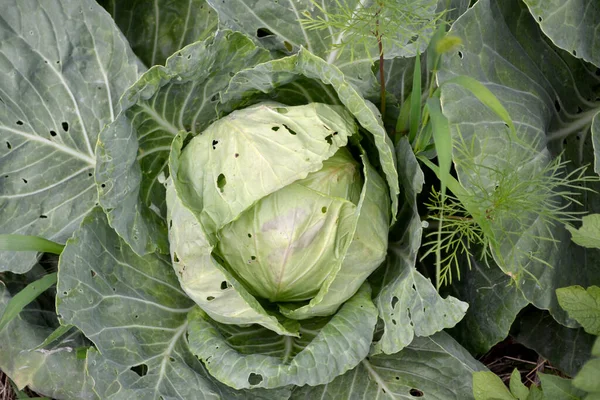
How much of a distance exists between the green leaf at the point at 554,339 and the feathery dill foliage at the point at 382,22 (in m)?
1.16

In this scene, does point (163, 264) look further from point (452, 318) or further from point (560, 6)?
point (560, 6)

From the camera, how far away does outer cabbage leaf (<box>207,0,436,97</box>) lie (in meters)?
2.06

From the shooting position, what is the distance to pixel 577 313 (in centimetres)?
179

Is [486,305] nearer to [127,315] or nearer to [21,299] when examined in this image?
[127,315]

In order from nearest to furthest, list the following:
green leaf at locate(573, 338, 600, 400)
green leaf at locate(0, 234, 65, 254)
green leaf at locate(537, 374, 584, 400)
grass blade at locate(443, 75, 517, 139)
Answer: green leaf at locate(573, 338, 600, 400) < grass blade at locate(443, 75, 517, 139) < green leaf at locate(537, 374, 584, 400) < green leaf at locate(0, 234, 65, 254)

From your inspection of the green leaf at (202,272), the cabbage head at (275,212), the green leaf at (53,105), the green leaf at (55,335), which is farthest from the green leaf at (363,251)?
the green leaf at (53,105)

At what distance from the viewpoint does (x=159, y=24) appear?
2391mm

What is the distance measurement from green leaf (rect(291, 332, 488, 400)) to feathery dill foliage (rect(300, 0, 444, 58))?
97cm

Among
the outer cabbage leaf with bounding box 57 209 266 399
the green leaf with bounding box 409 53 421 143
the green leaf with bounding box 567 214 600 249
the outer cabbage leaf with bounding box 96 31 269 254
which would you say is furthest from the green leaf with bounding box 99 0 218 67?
the green leaf with bounding box 567 214 600 249

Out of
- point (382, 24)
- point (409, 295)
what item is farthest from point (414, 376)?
point (382, 24)

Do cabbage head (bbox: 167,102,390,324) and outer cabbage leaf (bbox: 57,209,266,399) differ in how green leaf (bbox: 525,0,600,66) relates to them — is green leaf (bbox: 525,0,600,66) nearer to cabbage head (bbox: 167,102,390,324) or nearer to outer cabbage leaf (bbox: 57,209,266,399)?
cabbage head (bbox: 167,102,390,324)

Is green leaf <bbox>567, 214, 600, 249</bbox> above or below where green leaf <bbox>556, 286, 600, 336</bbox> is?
above

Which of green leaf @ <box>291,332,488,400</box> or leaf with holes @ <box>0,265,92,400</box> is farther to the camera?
leaf with holes @ <box>0,265,92,400</box>

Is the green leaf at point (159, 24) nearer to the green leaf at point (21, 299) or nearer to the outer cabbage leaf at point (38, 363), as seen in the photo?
the green leaf at point (21, 299)
